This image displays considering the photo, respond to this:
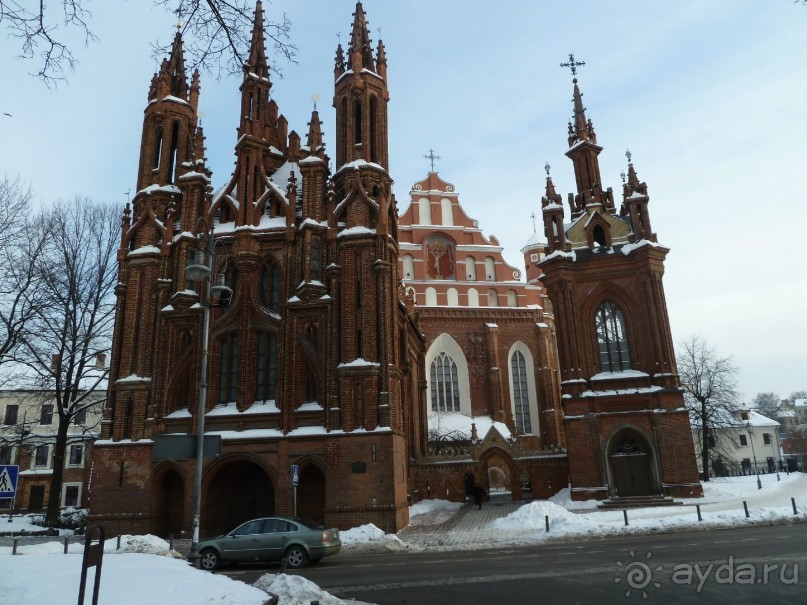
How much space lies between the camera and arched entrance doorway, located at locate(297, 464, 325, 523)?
22.7 meters

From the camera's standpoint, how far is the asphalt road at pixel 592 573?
9484 mm

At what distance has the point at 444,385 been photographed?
40.8 m

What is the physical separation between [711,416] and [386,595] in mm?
37615

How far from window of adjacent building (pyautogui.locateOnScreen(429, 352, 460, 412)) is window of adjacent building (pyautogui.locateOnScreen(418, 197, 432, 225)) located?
416 inches

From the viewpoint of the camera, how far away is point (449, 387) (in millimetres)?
40906

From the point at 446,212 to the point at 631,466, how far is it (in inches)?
960

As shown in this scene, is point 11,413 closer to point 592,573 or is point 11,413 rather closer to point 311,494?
point 311,494

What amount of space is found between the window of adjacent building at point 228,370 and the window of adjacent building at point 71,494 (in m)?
27.4

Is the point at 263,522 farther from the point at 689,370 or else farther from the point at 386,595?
the point at 689,370

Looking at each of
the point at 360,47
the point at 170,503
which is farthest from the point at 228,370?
the point at 360,47

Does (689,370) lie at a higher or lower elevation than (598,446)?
higher

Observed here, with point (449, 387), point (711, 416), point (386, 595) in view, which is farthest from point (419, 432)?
point (386, 595)

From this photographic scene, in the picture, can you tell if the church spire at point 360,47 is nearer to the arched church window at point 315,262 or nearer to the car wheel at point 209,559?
the arched church window at point 315,262

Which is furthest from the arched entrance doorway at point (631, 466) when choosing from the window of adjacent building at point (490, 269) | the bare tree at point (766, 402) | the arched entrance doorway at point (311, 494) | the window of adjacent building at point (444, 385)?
the bare tree at point (766, 402)
